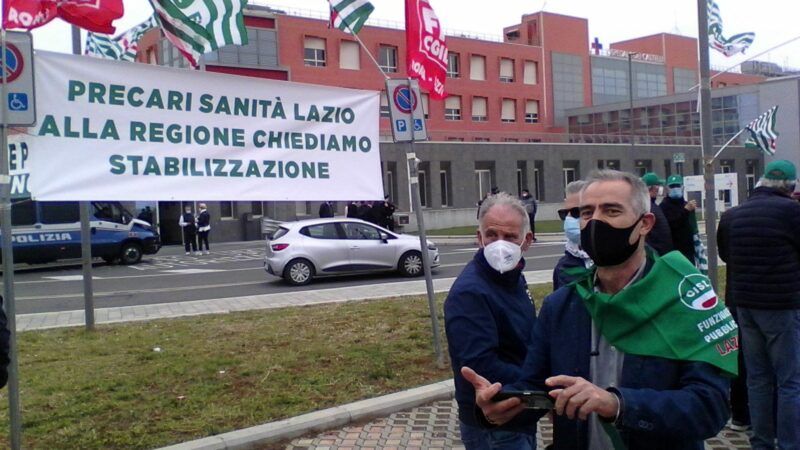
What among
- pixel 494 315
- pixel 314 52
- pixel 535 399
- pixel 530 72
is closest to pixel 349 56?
pixel 314 52

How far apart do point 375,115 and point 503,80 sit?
178 feet

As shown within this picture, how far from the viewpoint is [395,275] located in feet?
64.3

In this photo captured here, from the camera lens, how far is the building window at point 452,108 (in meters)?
56.7

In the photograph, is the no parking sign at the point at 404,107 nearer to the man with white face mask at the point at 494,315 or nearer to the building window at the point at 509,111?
the man with white face mask at the point at 494,315

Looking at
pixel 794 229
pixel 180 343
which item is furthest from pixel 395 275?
pixel 794 229

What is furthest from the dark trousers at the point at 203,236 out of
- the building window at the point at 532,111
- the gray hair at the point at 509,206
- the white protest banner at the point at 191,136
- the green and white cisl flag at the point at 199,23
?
the building window at the point at 532,111

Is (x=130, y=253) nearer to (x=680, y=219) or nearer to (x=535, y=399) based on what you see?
(x=680, y=219)

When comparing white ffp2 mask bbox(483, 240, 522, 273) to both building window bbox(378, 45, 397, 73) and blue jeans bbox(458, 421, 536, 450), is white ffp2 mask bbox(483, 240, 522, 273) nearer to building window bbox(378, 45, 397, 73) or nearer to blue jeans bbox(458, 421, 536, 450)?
blue jeans bbox(458, 421, 536, 450)

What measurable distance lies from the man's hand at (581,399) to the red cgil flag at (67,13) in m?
6.25

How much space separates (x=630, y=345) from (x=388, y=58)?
5194 cm

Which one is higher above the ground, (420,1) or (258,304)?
(420,1)

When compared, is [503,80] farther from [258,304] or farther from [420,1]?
[420,1]

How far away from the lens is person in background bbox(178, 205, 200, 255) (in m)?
29.8

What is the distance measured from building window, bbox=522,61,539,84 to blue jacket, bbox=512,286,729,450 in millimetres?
61846
